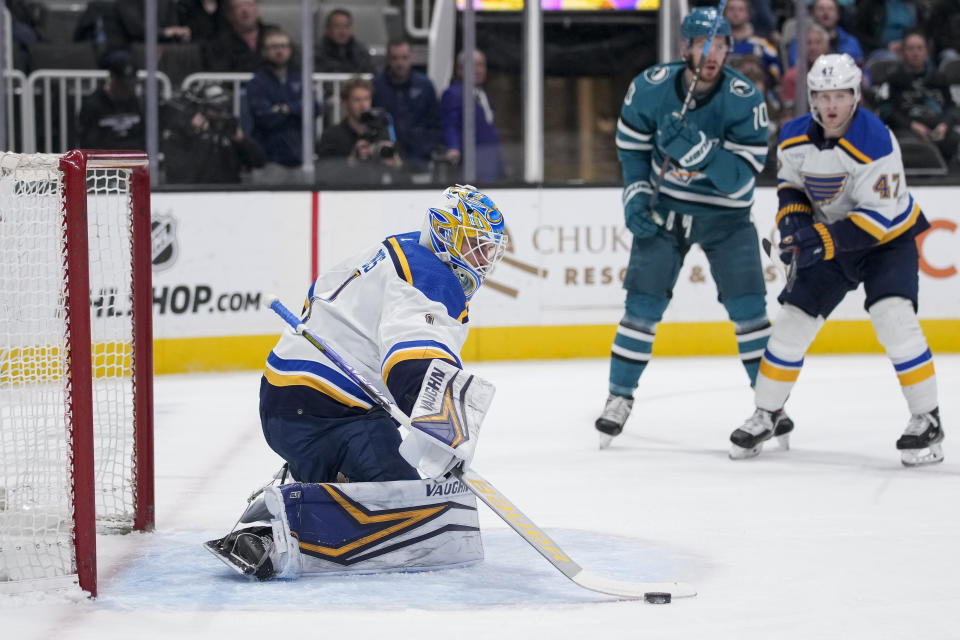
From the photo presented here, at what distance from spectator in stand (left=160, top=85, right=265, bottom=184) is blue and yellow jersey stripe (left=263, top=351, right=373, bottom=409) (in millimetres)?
3304

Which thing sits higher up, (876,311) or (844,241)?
(844,241)

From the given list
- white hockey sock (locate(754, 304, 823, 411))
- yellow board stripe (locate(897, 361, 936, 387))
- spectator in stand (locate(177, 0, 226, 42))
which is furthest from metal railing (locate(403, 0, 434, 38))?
yellow board stripe (locate(897, 361, 936, 387))

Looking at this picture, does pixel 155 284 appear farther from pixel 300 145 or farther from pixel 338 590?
pixel 338 590

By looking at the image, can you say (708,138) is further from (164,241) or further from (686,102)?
(164,241)

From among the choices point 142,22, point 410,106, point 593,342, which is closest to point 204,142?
point 142,22

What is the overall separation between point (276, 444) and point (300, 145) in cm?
347

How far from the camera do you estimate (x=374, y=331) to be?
279 cm

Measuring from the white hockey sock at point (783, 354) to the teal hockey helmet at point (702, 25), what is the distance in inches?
34.1

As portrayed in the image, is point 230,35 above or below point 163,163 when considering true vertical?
above

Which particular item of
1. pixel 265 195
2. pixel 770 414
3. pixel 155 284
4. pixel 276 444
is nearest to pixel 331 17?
pixel 265 195

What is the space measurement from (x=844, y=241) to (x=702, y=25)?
0.81m

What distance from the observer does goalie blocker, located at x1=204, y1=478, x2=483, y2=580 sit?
9.12 feet

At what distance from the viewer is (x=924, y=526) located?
11.0 feet

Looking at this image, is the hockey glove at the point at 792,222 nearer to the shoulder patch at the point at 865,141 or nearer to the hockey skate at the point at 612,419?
the shoulder patch at the point at 865,141
